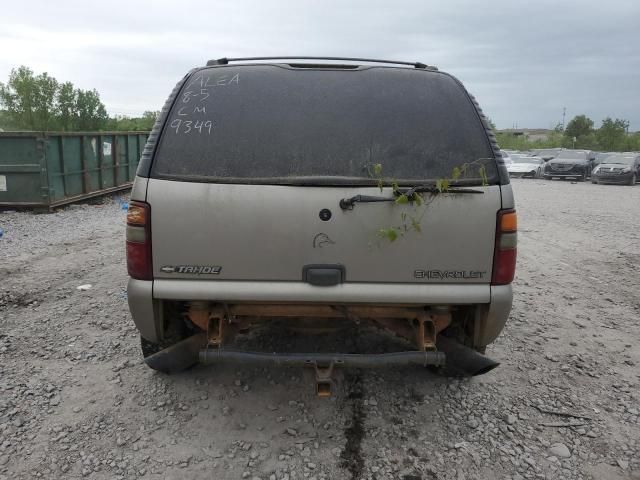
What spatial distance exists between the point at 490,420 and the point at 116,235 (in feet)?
22.9

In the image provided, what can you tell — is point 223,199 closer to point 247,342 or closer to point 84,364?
point 247,342

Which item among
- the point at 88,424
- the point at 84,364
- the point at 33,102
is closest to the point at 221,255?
the point at 88,424

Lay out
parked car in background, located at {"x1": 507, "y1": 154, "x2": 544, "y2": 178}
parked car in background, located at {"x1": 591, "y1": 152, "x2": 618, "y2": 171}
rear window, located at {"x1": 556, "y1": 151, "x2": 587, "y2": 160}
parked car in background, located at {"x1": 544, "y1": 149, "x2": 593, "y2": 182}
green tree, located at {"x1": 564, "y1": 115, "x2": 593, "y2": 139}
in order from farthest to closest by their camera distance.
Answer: green tree, located at {"x1": 564, "y1": 115, "x2": 593, "y2": 139} < parked car in background, located at {"x1": 507, "y1": 154, "x2": 544, "y2": 178} < parked car in background, located at {"x1": 591, "y1": 152, "x2": 618, "y2": 171} < rear window, located at {"x1": 556, "y1": 151, "x2": 587, "y2": 160} < parked car in background, located at {"x1": 544, "y1": 149, "x2": 593, "y2": 182}

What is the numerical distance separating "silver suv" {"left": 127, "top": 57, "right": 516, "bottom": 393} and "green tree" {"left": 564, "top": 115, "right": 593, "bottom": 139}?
2811 inches

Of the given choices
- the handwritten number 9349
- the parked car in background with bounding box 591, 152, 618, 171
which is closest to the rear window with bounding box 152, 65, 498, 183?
the handwritten number 9349

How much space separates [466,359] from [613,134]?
5906 cm

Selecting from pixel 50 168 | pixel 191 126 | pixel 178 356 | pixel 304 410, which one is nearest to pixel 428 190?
pixel 191 126

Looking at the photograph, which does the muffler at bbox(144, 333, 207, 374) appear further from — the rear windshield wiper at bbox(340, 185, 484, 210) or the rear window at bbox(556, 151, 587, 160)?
the rear window at bbox(556, 151, 587, 160)

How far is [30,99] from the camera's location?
42.8 meters

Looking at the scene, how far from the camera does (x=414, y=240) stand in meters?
2.76

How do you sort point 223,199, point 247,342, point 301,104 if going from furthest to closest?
point 247,342
point 301,104
point 223,199

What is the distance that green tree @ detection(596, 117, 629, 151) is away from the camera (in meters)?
52.5

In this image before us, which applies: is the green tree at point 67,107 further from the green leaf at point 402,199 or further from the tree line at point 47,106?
the green leaf at point 402,199

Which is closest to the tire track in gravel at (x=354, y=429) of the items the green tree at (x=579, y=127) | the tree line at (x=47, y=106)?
the tree line at (x=47, y=106)
